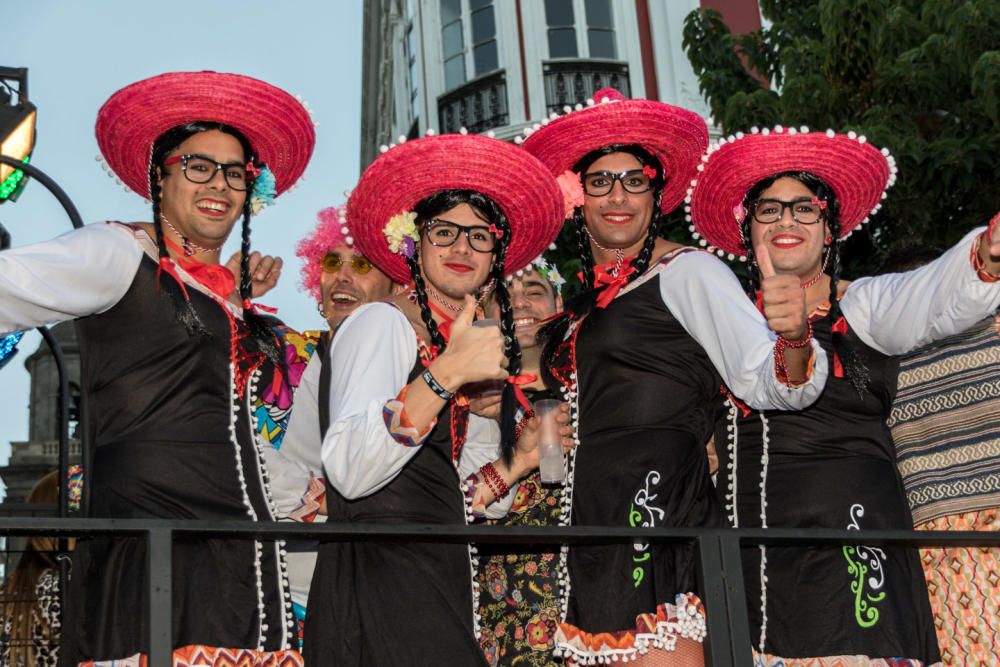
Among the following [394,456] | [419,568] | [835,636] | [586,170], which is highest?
[586,170]

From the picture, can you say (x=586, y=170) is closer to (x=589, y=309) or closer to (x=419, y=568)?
(x=589, y=309)

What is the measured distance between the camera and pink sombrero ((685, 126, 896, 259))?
4.49 meters

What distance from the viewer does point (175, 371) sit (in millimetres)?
3713

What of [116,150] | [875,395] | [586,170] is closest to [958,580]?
[875,395]

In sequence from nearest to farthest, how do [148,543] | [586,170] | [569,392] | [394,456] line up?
[148,543], [394,456], [569,392], [586,170]

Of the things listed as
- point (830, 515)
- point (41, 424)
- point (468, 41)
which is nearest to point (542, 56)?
point (468, 41)

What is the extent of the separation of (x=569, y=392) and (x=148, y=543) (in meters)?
1.52

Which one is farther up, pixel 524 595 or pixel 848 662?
pixel 524 595

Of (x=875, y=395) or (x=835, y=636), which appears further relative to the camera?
(x=875, y=395)

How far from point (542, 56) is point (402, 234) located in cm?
1511

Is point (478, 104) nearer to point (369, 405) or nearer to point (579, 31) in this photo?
point (579, 31)

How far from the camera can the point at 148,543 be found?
9.95ft

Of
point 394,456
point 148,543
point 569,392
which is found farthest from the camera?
point 569,392

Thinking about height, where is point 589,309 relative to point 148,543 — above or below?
above
